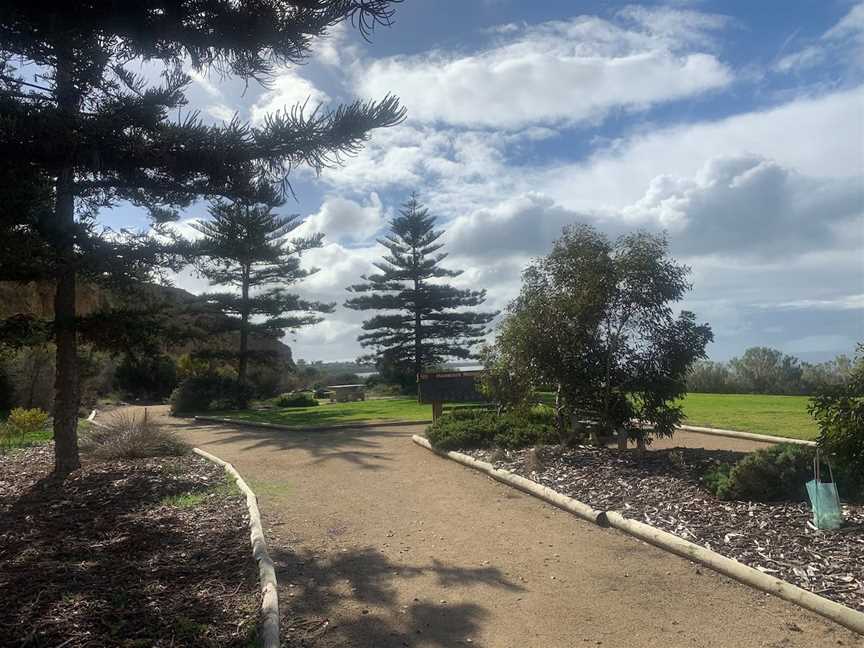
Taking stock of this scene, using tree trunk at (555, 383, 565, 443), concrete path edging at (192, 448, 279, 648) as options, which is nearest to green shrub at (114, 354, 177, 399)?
tree trunk at (555, 383, 565, 443)

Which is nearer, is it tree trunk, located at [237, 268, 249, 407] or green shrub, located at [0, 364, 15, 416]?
green shrub, located at [0, 364, 15, 416]

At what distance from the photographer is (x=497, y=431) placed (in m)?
10.3

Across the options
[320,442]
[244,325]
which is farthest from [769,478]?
[244,325]

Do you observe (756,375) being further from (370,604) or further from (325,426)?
(370,604)

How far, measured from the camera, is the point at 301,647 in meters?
3.77

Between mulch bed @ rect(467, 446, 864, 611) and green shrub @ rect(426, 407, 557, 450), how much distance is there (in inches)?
25.9

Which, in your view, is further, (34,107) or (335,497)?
(335,497)

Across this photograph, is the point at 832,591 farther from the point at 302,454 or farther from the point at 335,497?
the point at 302,454

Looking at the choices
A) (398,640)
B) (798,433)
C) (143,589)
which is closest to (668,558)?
(398,640)

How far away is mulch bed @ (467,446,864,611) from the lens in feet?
14.8

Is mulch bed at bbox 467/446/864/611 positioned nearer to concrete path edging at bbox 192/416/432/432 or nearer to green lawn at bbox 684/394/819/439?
green lawn at bbox 684/394/819/439

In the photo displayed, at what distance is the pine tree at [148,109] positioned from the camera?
19.4ft

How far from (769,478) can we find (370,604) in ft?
12.8

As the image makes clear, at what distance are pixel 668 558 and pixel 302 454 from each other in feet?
23.9
